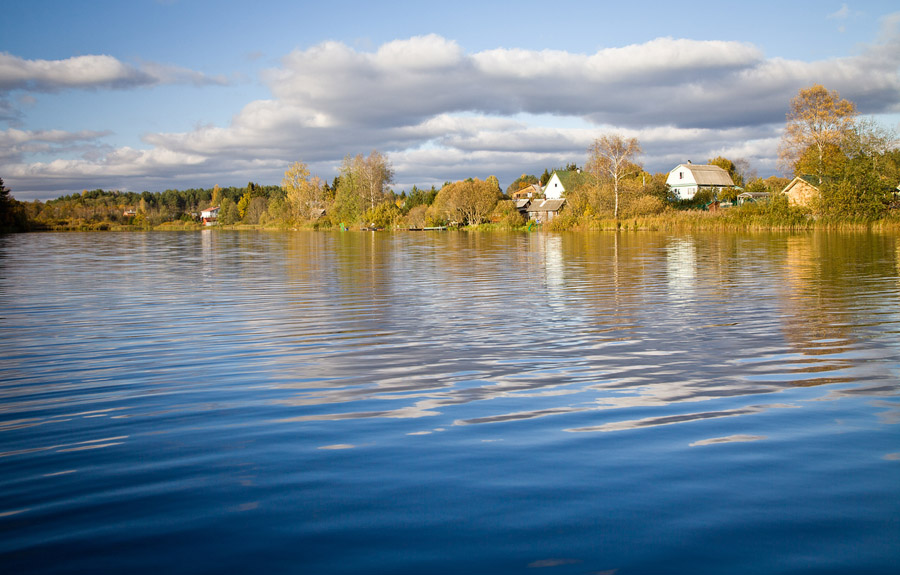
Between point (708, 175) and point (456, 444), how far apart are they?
106063 mm

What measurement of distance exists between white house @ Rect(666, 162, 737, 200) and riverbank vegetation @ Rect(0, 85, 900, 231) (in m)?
7.62

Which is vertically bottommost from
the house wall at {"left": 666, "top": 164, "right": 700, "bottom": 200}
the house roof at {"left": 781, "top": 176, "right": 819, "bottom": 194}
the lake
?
the lake

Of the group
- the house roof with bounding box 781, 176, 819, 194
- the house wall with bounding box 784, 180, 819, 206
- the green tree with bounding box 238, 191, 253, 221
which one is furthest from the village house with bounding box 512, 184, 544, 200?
the green tree with bounding box 238, 191, 253, 221

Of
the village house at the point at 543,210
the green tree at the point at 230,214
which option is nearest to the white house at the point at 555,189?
the village house at the point at 543,210

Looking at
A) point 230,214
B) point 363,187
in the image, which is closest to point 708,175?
point 363,187

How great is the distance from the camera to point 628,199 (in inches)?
3017

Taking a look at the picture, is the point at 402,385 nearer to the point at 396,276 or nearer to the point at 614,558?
the point at 614,558

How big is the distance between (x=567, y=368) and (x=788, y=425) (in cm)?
283

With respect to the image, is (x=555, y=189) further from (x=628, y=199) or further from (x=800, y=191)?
(x=800, y=191)

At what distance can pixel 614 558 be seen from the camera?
335 centimetres

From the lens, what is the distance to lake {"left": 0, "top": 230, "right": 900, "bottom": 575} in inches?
138

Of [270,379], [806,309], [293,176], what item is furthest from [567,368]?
[293,176]

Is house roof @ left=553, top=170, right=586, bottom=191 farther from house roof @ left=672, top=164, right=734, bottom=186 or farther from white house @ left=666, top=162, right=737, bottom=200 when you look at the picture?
house roof @ left=672, top=164, right=734, bottom=186

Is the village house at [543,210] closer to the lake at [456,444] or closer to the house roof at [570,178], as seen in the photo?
the house roof at [570,178]
